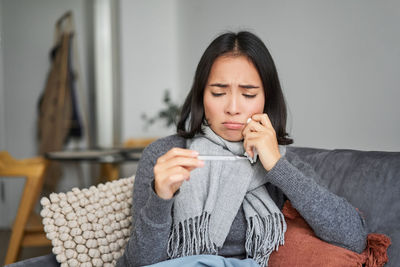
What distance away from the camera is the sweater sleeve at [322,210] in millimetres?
1136

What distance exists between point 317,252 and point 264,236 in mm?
159

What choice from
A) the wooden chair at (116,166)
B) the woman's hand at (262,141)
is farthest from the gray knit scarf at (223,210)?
the wooden chair at (116,166)

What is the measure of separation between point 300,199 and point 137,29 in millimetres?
3299

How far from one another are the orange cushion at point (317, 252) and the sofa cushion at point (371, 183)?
0.04 m

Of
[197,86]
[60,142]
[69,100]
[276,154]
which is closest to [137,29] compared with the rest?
[69,100]

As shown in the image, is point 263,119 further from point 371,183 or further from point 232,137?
point 371,183

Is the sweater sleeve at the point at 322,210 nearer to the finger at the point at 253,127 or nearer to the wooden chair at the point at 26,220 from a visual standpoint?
the finger at the point at 253,127

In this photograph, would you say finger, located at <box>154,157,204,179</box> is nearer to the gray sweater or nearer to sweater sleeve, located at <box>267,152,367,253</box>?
the gray sweater

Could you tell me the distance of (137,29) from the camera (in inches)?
161

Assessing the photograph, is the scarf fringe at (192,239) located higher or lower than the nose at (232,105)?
lower

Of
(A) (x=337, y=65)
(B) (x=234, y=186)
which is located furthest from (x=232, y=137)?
(A) (x=337, y=65)

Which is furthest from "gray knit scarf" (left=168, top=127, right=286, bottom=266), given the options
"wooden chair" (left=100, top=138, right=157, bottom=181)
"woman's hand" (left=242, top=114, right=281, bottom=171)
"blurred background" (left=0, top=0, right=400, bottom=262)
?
"wooden chair" (left=100, top=138, right=157, bottom=181)

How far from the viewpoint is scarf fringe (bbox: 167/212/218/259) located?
119cm

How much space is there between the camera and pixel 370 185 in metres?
1.28
